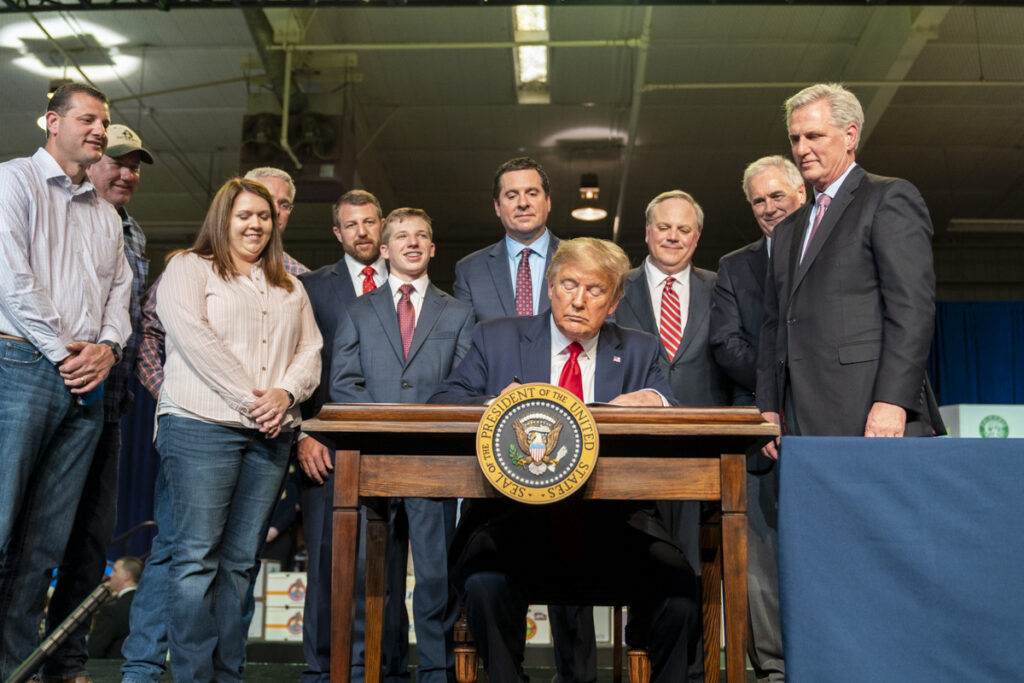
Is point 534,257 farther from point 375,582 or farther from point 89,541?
point 89,541

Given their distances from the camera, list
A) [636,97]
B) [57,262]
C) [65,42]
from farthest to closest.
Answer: [636,97], [65,42], [57,262]

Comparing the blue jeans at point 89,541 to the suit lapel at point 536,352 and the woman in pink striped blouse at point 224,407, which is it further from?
the suit lapel at point 536,352

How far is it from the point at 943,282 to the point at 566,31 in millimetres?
9196

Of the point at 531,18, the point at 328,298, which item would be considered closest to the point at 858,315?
the point at 328,298

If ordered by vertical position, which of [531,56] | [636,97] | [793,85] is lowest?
[636,97]

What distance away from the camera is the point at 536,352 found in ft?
Result: 8.23

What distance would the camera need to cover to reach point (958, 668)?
6.15 ft

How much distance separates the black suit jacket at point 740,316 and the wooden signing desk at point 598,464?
1.15 meters

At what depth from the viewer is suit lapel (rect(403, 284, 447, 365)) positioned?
124 inches

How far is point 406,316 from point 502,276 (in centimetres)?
37

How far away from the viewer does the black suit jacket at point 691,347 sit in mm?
3176

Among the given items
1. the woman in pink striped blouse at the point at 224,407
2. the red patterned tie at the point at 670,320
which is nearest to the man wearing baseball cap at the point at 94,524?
the woman in pink striped blouse at the point at 224,407

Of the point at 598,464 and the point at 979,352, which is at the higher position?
the point at 979,352

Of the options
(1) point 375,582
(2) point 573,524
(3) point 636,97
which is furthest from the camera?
(3) point 636,97
